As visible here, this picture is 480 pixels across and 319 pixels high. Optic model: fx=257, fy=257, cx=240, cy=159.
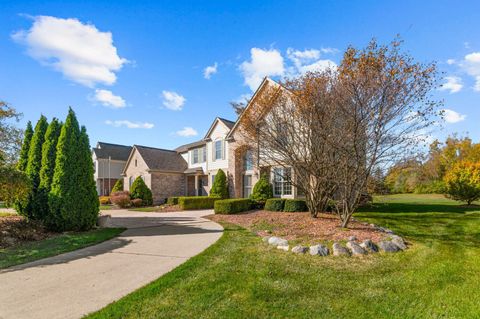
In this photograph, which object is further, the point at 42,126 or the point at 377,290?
the point at 42,126

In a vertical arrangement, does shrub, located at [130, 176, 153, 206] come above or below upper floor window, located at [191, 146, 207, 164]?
below

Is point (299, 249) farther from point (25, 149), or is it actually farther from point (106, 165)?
point (106, 165)

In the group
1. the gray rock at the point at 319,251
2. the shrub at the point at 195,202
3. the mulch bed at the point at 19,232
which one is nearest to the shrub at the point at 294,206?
the shrub at the point at 195,202

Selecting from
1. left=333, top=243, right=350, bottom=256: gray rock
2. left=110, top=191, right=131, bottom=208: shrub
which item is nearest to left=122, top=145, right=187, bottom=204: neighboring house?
left=110, top=191, right=131, bottom=208: shrub

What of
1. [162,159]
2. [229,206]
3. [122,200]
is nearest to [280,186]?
[229,206]

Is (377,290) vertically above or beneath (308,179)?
beneath

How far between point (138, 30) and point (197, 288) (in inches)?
390

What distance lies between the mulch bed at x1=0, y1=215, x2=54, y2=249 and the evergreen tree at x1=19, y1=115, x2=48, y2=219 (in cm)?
55

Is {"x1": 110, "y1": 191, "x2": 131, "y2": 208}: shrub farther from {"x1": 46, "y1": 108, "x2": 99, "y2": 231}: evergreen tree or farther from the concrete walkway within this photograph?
the concrete walkway

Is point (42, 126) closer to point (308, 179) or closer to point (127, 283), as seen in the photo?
point (127, 283)

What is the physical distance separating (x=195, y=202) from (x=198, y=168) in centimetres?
587

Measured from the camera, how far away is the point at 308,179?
12.5 metres

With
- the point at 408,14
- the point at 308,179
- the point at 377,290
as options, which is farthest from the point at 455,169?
the point at 377,290

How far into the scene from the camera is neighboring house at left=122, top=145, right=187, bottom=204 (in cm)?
2391
